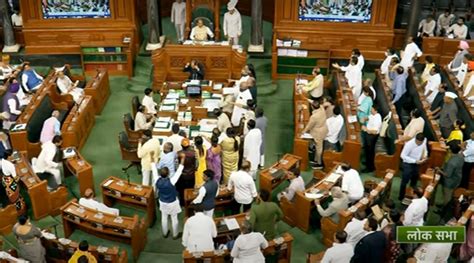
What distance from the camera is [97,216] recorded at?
32.0 ft

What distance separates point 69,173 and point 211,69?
449cm

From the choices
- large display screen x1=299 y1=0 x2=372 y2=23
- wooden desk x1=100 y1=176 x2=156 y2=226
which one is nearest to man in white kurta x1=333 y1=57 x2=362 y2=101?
large display screen x1=299 y1=0 x2=372 y2=23

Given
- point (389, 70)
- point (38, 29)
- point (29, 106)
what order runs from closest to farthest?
point (29, 106)
point (389, 70)
point (38, 29)

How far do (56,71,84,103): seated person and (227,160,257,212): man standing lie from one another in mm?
5100

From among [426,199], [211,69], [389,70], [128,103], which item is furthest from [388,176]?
[128,103]

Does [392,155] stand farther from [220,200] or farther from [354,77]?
[220,200]

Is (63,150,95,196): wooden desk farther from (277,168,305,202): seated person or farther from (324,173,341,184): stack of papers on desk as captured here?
(324,173,341,184): stack of papers on desk

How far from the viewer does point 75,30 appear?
53.3ft

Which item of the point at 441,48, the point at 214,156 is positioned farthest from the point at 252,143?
the point at 441,48

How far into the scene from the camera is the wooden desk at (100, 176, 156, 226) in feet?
33.7

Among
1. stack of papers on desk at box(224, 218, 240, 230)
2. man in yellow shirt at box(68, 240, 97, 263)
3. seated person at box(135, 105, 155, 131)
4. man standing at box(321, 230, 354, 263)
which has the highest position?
seated person at box(135, 105, 155, 131)

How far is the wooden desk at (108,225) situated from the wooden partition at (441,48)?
30.2ft

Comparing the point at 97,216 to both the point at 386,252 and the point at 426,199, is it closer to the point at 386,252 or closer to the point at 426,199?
the point at 386,252

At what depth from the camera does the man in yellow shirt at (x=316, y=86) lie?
1334 centimetres
